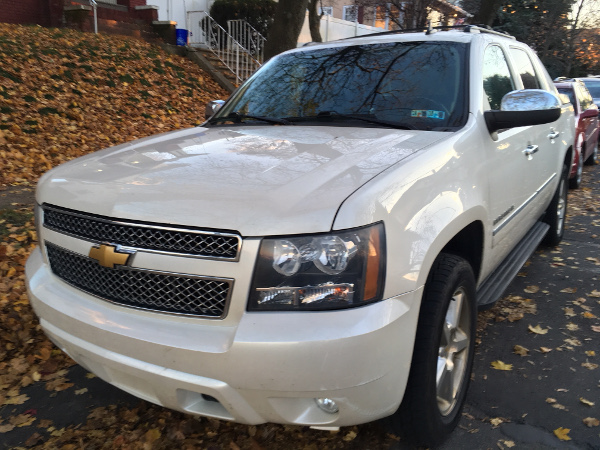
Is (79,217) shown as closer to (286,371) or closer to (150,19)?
(286,371)

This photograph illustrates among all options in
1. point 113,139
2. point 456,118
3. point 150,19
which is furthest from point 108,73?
point 456,118

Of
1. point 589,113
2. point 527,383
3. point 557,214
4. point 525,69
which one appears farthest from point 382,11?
point 527,383

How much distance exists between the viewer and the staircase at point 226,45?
14789 mm

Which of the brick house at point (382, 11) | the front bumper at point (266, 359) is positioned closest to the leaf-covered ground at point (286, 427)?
the front bumper at point (266, 359)

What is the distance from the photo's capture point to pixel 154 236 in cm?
211

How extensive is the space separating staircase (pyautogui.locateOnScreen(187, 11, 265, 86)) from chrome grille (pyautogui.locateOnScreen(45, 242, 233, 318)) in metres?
12.5

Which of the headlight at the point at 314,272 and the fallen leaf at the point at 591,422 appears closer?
the headlight at the point at 314,272

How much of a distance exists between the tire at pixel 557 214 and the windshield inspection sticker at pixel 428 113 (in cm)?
264

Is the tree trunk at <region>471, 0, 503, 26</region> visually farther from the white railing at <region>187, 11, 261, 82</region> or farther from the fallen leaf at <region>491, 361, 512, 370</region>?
the fallen leaf at <region>491, 361, 512, 370</region>

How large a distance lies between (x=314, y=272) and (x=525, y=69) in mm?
3294

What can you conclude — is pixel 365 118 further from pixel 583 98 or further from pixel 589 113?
pixel 583 98

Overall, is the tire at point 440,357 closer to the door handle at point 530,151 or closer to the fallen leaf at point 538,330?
the fallen leaf at point 538,330

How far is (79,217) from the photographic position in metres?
2.34

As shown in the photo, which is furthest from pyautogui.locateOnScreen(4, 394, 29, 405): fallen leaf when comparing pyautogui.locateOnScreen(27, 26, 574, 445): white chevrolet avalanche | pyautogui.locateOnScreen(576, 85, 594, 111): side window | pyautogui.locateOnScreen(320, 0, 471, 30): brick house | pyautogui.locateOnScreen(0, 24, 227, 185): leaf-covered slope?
pyautogui.locateOnScreen(320, 0, 471, 30): brick house
